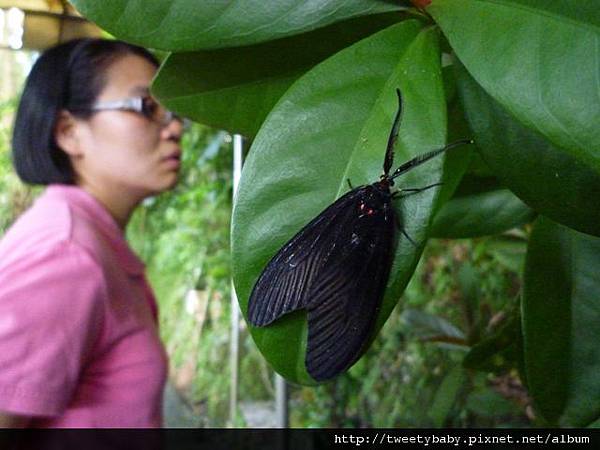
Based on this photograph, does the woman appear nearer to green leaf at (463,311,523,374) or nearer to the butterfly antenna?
green leaf at (463,311,523,374)

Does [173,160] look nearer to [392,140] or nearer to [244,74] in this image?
[244,74]

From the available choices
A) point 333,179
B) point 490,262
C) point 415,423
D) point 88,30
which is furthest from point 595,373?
point 415,423

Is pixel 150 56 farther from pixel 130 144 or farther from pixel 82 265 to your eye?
pixel 82 265

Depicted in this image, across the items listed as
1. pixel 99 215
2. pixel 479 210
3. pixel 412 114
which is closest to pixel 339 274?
pixel 412 114

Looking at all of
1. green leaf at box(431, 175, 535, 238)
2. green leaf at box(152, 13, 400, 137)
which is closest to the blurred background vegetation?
green leaf at box(431, 175, 535, 238)

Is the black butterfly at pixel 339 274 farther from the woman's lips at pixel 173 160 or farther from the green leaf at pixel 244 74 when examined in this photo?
the woman's lips at pixel 173 160

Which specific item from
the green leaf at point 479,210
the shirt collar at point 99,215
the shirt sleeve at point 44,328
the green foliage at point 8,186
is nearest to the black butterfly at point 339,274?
the green leaf at point 479,210

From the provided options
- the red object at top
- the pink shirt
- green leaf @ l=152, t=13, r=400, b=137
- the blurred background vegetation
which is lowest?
the blurred background vegetation
